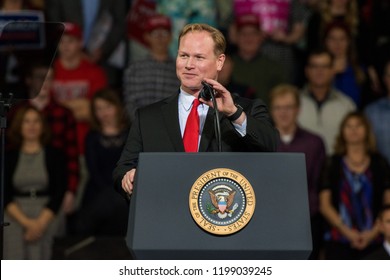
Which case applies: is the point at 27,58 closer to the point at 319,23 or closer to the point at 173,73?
the point at 173,73

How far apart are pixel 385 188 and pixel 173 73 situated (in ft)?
6.00

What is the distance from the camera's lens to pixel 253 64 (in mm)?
8797

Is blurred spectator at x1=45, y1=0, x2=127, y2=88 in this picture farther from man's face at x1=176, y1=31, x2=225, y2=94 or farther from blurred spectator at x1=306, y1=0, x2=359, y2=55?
man's face at x1=176, y1=31, x2=225, y2=94

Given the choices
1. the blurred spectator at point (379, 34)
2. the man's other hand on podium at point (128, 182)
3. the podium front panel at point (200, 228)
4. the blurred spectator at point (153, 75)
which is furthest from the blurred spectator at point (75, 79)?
the podium front panel at point (200, 228)

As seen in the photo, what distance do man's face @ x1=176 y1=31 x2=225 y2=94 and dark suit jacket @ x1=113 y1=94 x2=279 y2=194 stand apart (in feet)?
0.47

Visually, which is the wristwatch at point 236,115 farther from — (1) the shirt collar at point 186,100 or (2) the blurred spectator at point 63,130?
(2) the blurred spectator at point 63,130

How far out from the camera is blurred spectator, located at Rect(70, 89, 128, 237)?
797 cm

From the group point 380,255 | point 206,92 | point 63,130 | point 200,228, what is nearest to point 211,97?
point 206,92

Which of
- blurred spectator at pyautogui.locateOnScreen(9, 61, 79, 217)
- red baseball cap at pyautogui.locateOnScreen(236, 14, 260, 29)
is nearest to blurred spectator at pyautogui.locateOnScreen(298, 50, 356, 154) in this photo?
red baseball cap at pyautogui.locateOnScreen(236, 14, 260, 29)

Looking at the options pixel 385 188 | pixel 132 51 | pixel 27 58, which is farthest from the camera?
pixel 132 51

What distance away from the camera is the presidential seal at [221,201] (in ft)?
11.9

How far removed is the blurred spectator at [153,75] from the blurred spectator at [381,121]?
153cm

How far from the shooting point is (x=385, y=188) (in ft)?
26.1
